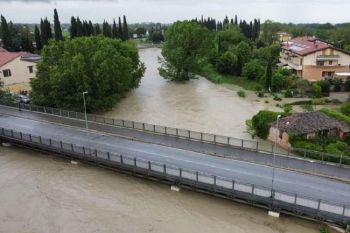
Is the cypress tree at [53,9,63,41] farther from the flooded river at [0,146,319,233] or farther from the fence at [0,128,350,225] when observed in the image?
the flooded river at [0,146,319,233]

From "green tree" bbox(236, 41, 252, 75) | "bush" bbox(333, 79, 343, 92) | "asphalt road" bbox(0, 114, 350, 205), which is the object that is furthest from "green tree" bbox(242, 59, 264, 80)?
"asphalt road" bbox(0, 114, 350, 205)

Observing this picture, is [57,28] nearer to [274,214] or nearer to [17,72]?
[17,72]

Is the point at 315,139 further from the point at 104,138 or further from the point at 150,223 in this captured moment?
the point at 104,138

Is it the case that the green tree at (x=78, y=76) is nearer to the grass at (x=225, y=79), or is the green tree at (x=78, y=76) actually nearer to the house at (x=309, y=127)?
the house at (x=309, y=127)

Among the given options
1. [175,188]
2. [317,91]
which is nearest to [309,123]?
[175,188]

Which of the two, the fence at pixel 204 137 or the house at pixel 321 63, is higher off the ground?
the house at pixel 321 63

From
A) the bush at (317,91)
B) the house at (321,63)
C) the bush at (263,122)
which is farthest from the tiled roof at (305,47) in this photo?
the bush at (263,122)
